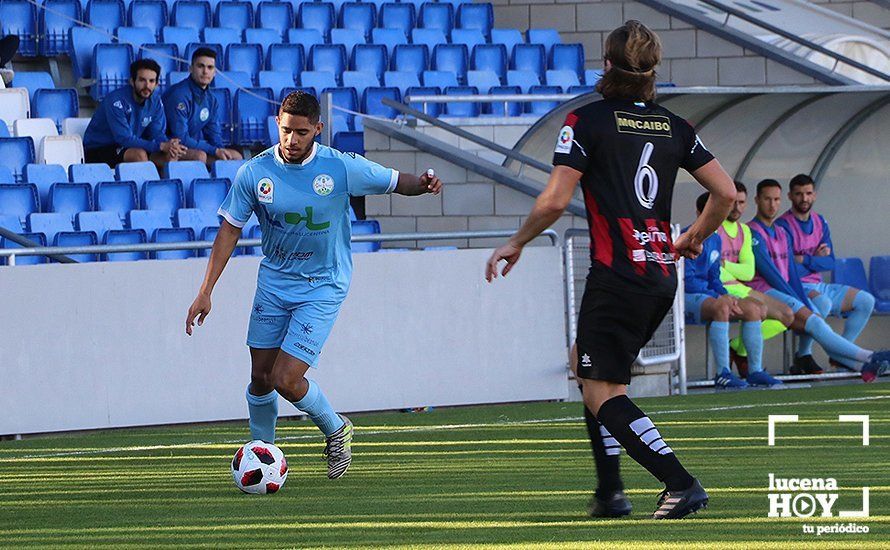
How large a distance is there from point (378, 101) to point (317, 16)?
197 cm

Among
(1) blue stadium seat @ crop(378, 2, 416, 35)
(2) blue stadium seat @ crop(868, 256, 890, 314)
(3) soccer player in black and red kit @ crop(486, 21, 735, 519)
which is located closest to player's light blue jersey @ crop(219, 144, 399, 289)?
(3) soccer player in black and red kit @ crop(486, 21, 735, 519)

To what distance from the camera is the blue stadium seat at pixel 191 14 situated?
1800 centimetres

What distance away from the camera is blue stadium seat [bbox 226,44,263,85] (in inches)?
683

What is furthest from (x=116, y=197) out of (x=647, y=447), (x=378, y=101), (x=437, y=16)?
(x=647, y=447)

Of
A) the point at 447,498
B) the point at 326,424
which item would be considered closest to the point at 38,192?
the point at 326,424

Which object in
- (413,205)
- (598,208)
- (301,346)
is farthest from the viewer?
(413,205)

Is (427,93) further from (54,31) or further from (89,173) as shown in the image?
(89,173)

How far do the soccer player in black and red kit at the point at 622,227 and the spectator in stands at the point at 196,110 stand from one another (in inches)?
380

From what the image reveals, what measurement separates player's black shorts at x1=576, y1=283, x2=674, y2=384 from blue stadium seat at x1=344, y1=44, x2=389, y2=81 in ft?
40.6

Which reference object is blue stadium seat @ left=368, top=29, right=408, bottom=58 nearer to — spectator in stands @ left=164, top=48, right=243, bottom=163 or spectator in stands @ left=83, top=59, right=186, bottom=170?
spectator in stands @ left=164, top=48, right=243, bottom=163

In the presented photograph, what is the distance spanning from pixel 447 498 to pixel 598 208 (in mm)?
1790

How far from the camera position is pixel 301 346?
25.6 feet

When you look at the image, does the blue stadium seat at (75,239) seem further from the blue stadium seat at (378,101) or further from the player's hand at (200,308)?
the player's hand at (200,308)

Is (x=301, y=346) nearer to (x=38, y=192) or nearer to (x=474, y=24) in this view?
(x=38, y=192)
